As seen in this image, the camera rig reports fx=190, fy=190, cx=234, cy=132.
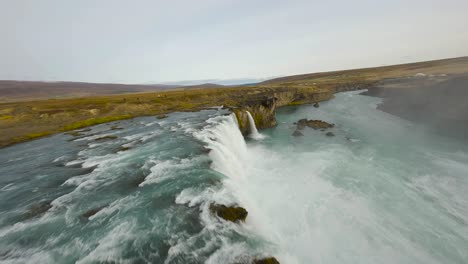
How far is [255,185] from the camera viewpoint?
52.7 feet

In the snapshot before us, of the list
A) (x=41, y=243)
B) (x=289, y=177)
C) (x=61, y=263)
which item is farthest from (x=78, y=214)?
(x=289, y=177)

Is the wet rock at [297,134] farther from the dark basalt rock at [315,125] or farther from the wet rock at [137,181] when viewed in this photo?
the wet rock at [137,181]

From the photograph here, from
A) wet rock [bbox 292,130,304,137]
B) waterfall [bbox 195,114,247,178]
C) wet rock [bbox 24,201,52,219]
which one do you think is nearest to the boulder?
wet rock [bbox 24,201,52,219]

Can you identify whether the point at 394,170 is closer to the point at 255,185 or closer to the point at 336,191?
the point at 336,191

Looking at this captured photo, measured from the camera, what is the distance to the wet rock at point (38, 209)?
33.0ft

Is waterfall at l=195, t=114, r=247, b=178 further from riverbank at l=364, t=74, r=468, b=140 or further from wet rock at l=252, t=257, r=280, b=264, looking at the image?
riverbank at l=364, t=74, r=468, b=140

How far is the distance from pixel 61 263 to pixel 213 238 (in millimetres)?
5679

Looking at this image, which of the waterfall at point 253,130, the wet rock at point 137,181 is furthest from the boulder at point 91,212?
the waterfall at point 253,130

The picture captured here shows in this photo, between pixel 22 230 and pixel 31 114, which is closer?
pixel 22 230

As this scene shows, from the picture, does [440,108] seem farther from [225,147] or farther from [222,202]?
[222,202]

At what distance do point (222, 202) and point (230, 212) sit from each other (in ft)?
2.71

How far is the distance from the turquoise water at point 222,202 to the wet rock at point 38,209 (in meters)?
0.06

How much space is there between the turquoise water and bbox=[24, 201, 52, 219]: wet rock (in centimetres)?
6

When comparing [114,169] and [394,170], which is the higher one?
[114,169]
